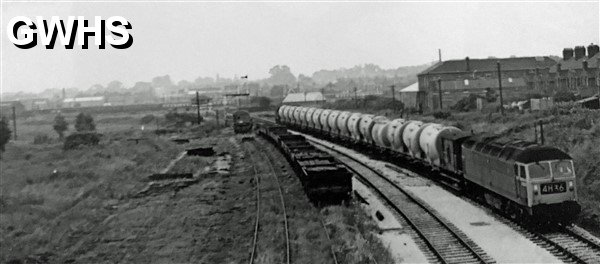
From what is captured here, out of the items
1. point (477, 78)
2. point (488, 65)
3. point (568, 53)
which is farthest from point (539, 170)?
point (488, 65)

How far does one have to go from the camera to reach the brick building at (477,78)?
269 ft

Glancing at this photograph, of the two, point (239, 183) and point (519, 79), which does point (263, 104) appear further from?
point (239, 183)

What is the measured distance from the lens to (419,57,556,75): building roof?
8975cm

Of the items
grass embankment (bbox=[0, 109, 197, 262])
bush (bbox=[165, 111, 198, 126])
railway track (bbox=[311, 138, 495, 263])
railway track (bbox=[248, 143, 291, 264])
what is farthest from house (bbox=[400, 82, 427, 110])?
railway track (bbox=[311, 138, 495, 263])

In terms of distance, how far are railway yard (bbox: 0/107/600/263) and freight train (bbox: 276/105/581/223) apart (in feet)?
2.33

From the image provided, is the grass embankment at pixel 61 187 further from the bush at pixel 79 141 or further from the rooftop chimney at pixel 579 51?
the rooftop chimney at pixel 579 51

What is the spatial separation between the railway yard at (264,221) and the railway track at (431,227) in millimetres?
62

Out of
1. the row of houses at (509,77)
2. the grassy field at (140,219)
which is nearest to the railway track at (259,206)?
the grassy field at (140,219)

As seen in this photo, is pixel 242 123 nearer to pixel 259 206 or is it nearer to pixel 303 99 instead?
pixel 259 206

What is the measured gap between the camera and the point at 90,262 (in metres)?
17.8

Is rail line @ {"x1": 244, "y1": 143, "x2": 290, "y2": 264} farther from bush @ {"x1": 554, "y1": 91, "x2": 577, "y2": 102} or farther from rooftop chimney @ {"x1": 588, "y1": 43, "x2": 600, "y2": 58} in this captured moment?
rooftop chimney @ {"x1": 588, "y1": 43, "x2": 600, "y2": 58}

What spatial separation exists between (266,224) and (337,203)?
399 cm

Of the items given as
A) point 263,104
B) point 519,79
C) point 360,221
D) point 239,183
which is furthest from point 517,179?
point 263,104

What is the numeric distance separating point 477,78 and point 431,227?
73.8 m
